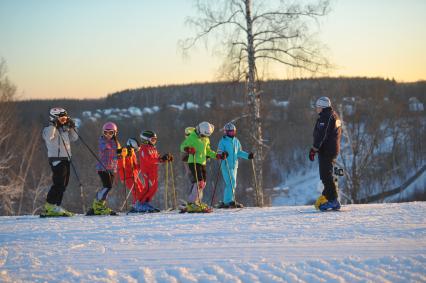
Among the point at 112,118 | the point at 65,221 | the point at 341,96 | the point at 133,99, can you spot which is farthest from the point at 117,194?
the point at 133,99

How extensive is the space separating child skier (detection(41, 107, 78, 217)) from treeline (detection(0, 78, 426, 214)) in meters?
1.15

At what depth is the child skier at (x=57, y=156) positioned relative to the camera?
34.5 feet

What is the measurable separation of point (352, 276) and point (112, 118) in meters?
95.5

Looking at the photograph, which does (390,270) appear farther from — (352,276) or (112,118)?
(112,118)

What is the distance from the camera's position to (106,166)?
11.1 meters

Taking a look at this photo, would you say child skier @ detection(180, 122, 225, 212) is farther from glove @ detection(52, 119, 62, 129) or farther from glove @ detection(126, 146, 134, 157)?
glove @ detection(52, 119, 62, 129)

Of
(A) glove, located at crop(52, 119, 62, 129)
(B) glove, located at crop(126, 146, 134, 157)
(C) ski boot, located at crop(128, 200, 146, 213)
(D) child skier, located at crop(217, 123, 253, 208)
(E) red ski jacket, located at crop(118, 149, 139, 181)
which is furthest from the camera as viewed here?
(D) child skier, located at crop(217, 123, 253, 208)

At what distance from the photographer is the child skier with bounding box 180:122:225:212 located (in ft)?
36.8

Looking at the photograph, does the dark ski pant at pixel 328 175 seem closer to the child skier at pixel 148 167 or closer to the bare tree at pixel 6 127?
the child skier at pixel 148 167

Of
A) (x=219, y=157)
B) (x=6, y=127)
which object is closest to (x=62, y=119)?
(x=219, y=157)

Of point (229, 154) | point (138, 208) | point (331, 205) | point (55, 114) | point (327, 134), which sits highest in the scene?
point (55, 114)

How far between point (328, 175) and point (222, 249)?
3936mm

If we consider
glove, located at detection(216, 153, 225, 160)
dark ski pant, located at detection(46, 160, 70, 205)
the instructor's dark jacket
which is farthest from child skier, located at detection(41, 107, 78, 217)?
the instructor's dark jacket

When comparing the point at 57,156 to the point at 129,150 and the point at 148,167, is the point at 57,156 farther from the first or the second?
the point at 148,167
